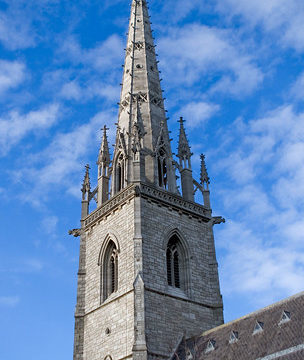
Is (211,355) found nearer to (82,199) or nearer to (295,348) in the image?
(295,348)

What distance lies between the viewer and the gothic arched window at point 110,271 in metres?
25.3

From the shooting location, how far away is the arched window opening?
28516 mm

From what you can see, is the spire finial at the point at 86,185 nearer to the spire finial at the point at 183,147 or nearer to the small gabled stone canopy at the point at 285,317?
the spire finial at the point at 183,147

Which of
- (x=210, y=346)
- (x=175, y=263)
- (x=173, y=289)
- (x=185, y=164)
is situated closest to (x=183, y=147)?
(x=185, y=164)

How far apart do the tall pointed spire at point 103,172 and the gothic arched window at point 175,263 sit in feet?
14.8

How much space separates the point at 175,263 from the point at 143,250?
7.72 feet

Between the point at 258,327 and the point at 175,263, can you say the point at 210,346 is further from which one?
the point at 175,263

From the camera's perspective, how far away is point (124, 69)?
3341cm

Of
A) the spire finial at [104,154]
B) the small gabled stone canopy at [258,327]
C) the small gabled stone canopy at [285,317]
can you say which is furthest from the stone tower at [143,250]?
the small gabled stone canopy at [285,317]

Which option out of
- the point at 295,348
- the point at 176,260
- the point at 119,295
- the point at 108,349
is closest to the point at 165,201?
the point at 176,260

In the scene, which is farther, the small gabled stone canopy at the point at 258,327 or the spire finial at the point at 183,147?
the spire finial at the point at 183,147

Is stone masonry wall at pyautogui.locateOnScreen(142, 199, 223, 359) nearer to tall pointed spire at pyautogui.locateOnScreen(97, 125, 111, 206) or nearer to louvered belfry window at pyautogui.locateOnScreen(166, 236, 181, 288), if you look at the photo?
louvered belfry window at pyautogui.locateOnScreen(166, 236, 181, 288)

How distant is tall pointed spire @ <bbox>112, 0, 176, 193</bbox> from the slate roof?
7.90m

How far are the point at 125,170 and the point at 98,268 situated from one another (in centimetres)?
499
